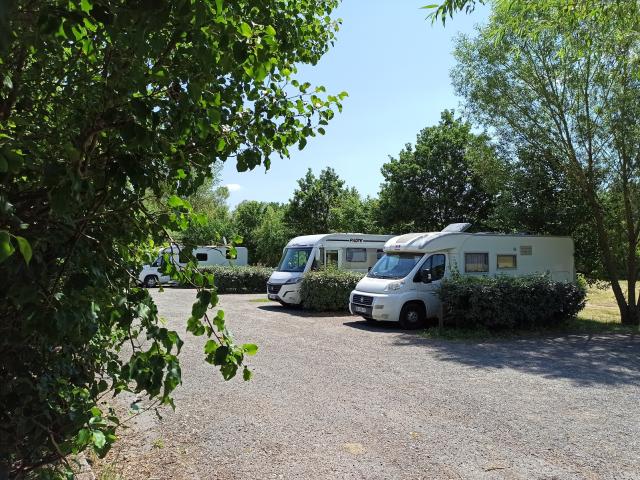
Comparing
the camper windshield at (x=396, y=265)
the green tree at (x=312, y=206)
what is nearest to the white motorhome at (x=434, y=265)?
the camper windshield at (x=396, y=265)

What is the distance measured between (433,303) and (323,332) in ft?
10.7

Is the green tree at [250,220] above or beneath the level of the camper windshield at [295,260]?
above

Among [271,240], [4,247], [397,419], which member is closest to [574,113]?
[397,419]

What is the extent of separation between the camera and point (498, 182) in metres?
16.7

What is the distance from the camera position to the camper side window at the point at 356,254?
63.3 feet

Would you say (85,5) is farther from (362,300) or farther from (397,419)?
(362,300)

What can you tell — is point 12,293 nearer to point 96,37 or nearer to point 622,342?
point 96,37

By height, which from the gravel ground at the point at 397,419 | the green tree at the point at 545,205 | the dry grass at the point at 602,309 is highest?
the green tree at the point at 545,205

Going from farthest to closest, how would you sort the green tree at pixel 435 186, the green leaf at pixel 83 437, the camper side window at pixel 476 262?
the green tree at pixel 435 186 < the camper side window at pixel 476 262 < the green leaf at pixel 83 437

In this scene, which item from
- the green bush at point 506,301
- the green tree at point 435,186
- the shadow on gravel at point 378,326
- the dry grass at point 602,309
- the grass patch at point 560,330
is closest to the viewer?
the grass patch at point 560,330

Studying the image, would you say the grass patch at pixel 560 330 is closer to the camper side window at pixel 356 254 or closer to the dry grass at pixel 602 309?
the dry grass at pixel 602 309

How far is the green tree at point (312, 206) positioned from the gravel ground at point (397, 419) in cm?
2404

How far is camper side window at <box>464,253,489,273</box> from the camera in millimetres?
14805

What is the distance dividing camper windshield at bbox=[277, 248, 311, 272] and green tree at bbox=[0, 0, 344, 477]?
1532cm
